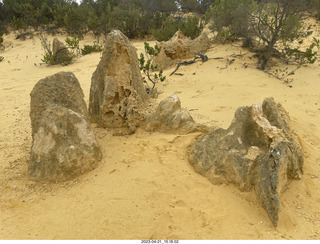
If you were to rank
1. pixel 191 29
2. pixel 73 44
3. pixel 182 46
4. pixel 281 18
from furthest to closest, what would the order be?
1. pixel 73 44
2. pixel 191 29
3. pixel 182 46
4. pixel 281 18

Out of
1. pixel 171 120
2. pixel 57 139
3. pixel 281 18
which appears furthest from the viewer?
pixel 281 18

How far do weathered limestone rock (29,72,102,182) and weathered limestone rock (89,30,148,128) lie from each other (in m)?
0.79

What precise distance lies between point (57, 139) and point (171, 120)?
1.61 meters

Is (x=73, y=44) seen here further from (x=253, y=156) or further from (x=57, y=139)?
(x=253, y=156)

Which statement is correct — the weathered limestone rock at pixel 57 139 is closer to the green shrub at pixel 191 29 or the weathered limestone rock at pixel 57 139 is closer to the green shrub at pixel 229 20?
the green shrub at pixel 229 20

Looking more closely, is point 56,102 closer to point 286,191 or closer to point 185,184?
point 185,184

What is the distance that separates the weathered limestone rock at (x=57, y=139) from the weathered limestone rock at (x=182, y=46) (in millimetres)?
5660

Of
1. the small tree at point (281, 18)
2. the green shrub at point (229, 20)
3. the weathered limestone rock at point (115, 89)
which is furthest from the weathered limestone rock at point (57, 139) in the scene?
the green shrub at point (229, 20)

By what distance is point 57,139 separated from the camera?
2723 mm

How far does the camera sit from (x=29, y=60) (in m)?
9.44

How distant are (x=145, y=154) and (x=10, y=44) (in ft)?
42.3

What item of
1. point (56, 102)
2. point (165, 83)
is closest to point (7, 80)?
point (165, 83)

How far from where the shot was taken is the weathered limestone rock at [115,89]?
3.67 metres

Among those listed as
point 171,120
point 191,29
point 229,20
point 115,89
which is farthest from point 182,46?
point 171,120
